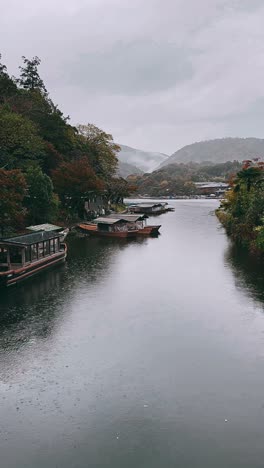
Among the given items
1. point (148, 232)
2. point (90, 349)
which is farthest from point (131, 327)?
point (148, 232)

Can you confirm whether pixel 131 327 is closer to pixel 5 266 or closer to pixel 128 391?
pixel 128 391

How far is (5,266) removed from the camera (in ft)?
138

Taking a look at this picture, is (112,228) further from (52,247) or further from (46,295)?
(46,295)

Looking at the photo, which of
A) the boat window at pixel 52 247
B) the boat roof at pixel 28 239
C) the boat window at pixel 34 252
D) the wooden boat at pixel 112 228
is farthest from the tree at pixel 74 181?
the boat window at pixel 34 252

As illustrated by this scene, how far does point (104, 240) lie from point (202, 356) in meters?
51.3

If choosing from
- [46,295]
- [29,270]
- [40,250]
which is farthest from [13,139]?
[46,295]

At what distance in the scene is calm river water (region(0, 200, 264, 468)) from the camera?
16.3 metres

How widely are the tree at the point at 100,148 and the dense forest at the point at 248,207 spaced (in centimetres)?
5401

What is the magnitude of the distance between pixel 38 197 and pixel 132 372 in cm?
5684

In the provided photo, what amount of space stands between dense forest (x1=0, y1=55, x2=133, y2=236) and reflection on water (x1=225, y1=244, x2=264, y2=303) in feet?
98.4

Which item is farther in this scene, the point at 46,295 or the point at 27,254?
the point at 27,254

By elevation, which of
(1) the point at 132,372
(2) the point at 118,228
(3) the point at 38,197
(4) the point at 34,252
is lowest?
(1) the point at 132,372

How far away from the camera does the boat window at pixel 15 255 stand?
144 ft

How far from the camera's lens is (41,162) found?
9588 cm
